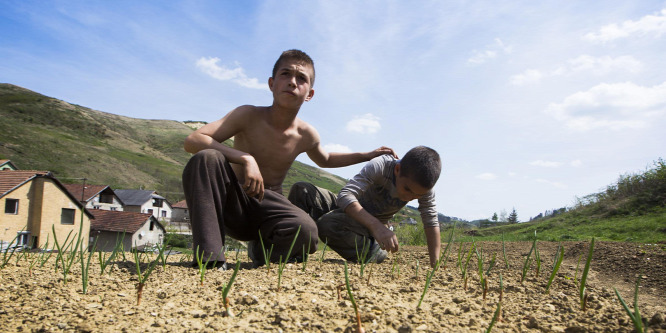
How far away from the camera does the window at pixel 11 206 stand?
89.5 feet

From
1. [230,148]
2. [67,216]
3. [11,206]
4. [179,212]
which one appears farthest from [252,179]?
[179,212]

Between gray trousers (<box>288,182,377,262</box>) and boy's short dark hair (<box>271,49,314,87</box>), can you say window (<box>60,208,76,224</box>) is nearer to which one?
gray trousers (<box>288,182,377,262</box>)

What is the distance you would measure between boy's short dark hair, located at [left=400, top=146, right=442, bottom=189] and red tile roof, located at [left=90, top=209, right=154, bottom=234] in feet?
130

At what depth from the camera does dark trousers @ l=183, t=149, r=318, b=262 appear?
231cm


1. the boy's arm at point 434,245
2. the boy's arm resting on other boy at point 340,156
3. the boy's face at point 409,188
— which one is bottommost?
the boy's arm at point 434,245

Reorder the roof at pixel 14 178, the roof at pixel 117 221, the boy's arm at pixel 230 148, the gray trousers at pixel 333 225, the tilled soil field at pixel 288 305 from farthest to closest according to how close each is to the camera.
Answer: the roof at pixel 117 221 < the roof at pixel 14 178 < the gray trousers at pixel 333 225 < the boy's arm at pixel 230 148 < the tilled soil field at pixel 288 305

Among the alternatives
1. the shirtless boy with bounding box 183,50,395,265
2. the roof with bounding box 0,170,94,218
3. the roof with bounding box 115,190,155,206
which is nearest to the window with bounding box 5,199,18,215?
the roof with bounding box 0,170,94,218

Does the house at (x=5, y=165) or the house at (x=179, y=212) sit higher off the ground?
the house at (x=5, y=165)

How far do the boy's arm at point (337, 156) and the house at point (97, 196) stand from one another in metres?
44.9

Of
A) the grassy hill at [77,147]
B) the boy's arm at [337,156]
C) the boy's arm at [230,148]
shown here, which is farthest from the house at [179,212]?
the boy's arm at [230,148]

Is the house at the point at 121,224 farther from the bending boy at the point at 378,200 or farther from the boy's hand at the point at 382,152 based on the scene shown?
the boy's hand at the point at 382,152

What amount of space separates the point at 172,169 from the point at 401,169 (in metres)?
123

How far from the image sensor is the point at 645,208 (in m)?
11.2

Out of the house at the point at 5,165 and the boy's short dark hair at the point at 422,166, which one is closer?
the boy's short dark hair at the point at 422,166
